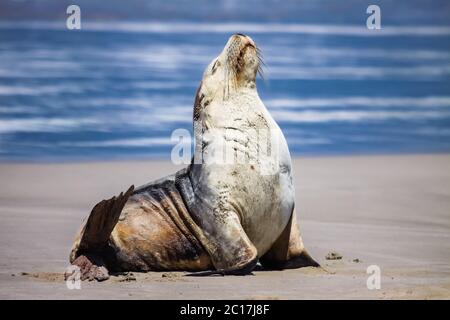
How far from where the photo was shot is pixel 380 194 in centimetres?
1435

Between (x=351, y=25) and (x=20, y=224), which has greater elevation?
(x=351, y=25)

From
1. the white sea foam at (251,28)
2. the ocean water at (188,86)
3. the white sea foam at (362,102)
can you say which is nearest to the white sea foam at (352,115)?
the ocean water at (188,86)

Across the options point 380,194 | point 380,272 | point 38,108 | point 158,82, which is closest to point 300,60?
point 158,82

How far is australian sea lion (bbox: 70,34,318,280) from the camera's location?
967 cm

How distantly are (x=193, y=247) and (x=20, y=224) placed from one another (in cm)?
270

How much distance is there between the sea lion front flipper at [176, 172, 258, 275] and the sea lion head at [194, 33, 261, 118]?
32.1 inches

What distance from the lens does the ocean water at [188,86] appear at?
19375 mm

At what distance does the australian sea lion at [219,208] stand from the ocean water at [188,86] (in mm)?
7575

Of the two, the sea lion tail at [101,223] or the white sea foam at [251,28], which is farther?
the white sea foam at [251,28]

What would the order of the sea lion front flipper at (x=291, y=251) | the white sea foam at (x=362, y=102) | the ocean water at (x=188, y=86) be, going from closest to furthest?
the sea lion front flipper at (x=291, y=251), the ocean water at (x=188, y=86), the white sea foam at (x=362, y=102)

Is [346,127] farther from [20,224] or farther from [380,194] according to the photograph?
[20,224]

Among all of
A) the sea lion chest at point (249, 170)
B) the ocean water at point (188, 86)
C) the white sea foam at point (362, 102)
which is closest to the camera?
the sea lion chest at point (249, 170)

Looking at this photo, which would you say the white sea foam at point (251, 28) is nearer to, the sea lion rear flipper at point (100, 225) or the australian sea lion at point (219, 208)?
the australian sea lion at point (219, 208)

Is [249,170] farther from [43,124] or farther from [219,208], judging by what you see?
[43,124]
